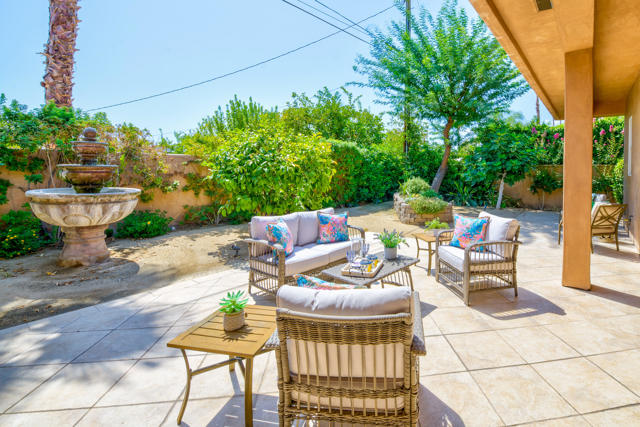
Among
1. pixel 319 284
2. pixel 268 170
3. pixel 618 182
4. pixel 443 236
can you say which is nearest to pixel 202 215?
pixel 268 170

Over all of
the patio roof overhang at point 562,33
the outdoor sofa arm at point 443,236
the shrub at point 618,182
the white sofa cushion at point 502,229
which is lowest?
the outdoor sofa arm at point 443,236

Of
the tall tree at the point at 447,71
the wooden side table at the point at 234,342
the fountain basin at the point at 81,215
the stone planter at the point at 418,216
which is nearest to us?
the wooden side table at the point at 234,342

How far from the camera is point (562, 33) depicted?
331 cm

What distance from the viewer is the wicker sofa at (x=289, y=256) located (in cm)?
363

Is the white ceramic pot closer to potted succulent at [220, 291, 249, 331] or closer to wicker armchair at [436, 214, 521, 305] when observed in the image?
wicker armchair at [436, 214, 521, 305]

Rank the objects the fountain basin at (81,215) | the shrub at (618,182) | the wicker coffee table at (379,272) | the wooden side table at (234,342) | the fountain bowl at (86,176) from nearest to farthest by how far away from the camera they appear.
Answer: the wooden side table at (234,342) → the wicker coffee table at (379,272) → the fountain basin at (81,215) → the fountain bowl at (86,176) → the shrub at (618,182)

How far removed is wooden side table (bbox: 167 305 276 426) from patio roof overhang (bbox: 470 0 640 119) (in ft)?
10.0

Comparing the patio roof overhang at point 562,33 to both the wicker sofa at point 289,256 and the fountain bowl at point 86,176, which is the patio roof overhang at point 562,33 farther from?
the fountain bowl at point 86,176

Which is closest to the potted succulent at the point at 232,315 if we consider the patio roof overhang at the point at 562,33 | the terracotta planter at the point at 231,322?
the terracotta planter at the point at 231,322

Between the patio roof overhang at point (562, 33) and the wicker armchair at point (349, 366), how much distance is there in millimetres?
2821

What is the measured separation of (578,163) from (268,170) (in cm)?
402

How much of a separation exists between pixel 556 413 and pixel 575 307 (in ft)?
6.27

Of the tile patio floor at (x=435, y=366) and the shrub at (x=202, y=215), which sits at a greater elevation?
the shrub at (x=202, y=215)

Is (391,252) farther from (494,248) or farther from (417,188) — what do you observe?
(417,188)
